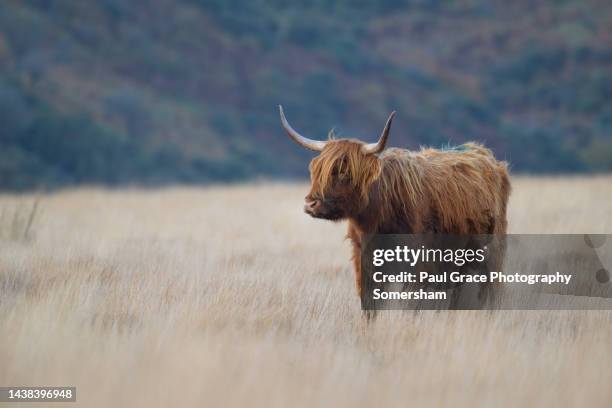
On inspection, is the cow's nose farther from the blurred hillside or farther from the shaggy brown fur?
the blurred hillside

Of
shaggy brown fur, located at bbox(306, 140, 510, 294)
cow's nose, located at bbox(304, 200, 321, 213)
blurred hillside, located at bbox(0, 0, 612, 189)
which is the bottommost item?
cow's nose, located at bbox(304, 200, 321, 213)

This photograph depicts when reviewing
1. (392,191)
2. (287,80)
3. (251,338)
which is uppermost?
(287,80)

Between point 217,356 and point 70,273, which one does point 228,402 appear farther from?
point 70,273

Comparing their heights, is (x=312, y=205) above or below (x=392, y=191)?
below

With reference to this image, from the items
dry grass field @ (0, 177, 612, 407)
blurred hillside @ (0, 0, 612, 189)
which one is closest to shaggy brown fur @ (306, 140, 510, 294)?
dry grass field @ (0, 177, 612, 407)

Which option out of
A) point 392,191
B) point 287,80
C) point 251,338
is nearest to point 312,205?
point 392,191

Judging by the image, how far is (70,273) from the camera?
704 cm

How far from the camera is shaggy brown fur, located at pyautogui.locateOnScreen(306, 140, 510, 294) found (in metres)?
6.17

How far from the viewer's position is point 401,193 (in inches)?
256

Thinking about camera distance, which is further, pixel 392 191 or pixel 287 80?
pixel 287 80

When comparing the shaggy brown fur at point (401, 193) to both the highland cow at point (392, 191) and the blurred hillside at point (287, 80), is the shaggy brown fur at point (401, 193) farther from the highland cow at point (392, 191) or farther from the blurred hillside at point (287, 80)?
the blurred hillside at point (287, 80)

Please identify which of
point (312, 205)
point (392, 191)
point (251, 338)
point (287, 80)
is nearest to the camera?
point (251, 338)

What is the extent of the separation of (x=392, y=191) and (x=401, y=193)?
9 cm

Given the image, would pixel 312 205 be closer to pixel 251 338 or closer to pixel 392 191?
pixel 392 191
